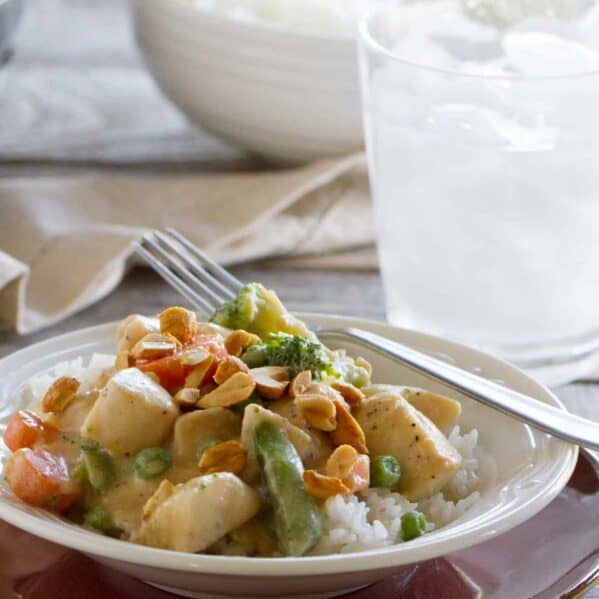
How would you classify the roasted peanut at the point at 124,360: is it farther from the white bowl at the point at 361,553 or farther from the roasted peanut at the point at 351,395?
the roasted peanut at the point at 351,395

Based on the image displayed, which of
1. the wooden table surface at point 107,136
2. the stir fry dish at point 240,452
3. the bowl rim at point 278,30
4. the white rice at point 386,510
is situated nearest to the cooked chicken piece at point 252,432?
the stir fry dish at point 240,452

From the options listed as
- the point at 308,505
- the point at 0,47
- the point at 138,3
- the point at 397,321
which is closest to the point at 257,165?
the point at 138,3

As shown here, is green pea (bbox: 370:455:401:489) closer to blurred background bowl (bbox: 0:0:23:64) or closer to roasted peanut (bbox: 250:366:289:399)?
roasted peanut (bbox: 250:366:289:399)

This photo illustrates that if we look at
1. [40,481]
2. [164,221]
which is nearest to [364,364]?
[40,481]

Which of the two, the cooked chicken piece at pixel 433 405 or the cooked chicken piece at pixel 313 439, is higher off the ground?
the cooked chicken piece at pixel 313 439

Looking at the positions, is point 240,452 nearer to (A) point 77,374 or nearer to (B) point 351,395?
(B) point 351,395

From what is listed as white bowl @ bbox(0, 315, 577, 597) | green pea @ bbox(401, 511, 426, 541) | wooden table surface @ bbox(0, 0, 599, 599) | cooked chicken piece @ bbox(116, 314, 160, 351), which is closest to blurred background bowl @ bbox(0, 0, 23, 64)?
wooden table surface @ bbox(0, 0, 599, 599)
